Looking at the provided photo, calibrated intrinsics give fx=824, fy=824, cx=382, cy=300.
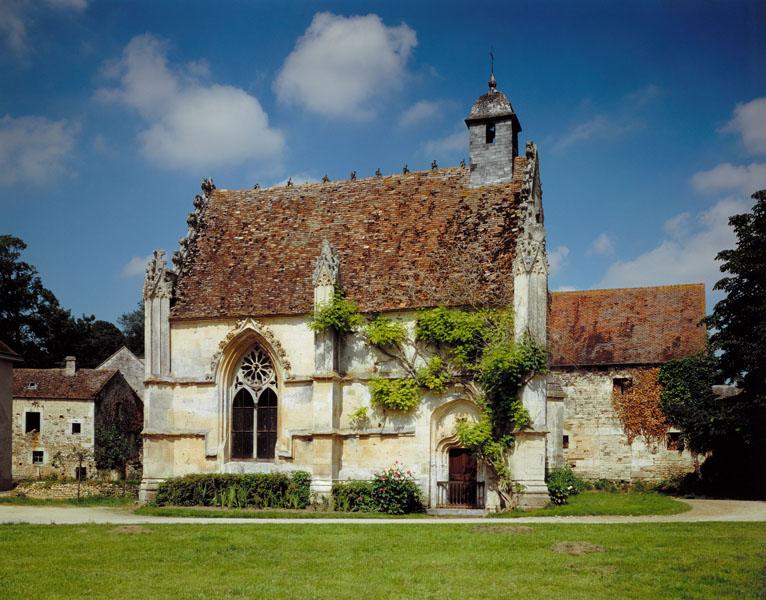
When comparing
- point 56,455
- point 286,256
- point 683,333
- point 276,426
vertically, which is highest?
point 286,256

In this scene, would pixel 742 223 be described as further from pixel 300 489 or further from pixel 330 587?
pixel 330 587

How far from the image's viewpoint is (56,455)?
4469 cm

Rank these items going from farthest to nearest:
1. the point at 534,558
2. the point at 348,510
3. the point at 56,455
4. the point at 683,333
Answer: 1. the point at 56,455
2. the point at 683,333
3. the point at 348,510
4. the point at 534,558

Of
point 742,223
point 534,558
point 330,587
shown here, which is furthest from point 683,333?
point 330,587

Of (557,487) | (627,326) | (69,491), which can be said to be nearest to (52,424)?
(69,491)

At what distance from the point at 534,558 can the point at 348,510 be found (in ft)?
33.8

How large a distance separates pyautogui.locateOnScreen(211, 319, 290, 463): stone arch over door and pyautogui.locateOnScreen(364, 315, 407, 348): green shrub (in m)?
3.04

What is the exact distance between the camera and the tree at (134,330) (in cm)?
7900

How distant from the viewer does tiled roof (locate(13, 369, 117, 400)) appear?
45250 millimetres

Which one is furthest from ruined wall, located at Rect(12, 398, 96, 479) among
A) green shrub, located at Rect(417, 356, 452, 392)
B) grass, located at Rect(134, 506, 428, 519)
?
green shrub, located at Rect(417, 356, 452, 392)

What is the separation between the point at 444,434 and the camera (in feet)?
80.5

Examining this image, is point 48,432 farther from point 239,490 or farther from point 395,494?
point 395,494

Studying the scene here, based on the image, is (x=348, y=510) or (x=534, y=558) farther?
(x=348, y=510)

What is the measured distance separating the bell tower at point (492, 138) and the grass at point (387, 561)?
13072 mm
